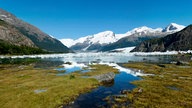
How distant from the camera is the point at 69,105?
4456cm

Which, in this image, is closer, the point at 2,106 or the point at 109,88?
the point at 2,106

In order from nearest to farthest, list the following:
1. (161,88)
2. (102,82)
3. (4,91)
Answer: (4,91), (161,88), (102,82)

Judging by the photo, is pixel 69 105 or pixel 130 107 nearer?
pixel 130 107

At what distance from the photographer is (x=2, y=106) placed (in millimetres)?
41094

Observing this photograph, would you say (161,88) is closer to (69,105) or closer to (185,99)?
(185,99)

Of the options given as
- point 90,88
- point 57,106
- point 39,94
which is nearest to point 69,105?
point 57,106

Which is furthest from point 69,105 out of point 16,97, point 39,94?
point 16,97

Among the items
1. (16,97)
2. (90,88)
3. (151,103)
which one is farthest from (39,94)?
(151,103)

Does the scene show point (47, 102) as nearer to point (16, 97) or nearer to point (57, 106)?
point (57, 106)

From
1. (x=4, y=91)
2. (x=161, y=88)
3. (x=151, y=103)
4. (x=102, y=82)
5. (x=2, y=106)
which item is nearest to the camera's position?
(x=2, y=106)

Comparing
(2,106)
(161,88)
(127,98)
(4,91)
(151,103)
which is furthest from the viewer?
(161,88)

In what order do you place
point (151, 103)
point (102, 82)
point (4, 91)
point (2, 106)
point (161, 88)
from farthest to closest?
point (102, 82)
point (161, 88)
point (4, 91)
point (151, 103)
point (2, 106)

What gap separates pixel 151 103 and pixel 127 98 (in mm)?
6406

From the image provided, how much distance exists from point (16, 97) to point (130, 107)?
26.2 meters
